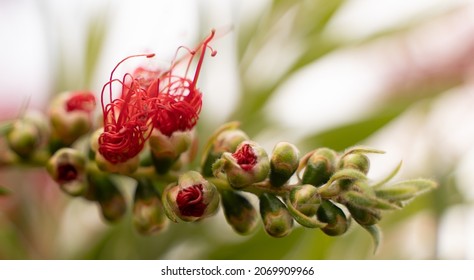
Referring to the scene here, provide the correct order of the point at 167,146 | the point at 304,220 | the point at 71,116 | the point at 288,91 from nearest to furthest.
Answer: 1. the point at 304,220
2. the point at 167,146
3. the point at 71,116
4. the point at 288,91

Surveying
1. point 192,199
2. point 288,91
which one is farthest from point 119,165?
point 288,91

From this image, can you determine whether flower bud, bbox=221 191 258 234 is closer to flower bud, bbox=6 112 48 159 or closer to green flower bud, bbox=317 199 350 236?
green flower bud, bbox=317 199 350 236

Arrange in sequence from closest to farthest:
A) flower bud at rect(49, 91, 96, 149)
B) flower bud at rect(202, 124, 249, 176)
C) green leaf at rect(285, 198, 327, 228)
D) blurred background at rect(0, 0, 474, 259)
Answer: green leaf at rect(285, 198, 327, 228), flower bud at rect(202, 124, 249, 176), flower bud at rect(49, 91, 96, 149), blurred background at rect(0, 0, 474, 259)

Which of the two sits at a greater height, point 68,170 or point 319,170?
point 319,170

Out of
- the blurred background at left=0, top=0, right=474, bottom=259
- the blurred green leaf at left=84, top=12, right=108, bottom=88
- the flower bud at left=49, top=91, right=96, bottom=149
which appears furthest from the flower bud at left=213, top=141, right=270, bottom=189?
the blurred green leaf at left=84, top=12, right=108, bottom=88

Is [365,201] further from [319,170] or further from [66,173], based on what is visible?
[66,173]

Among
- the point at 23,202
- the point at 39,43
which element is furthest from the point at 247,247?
the point at 39,43

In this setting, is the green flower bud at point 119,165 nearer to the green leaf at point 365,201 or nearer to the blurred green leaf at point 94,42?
the green leaf at point 365,201

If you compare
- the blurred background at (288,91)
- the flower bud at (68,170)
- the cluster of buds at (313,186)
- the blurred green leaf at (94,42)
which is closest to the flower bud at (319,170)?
the cluster of buds at (313,186)
